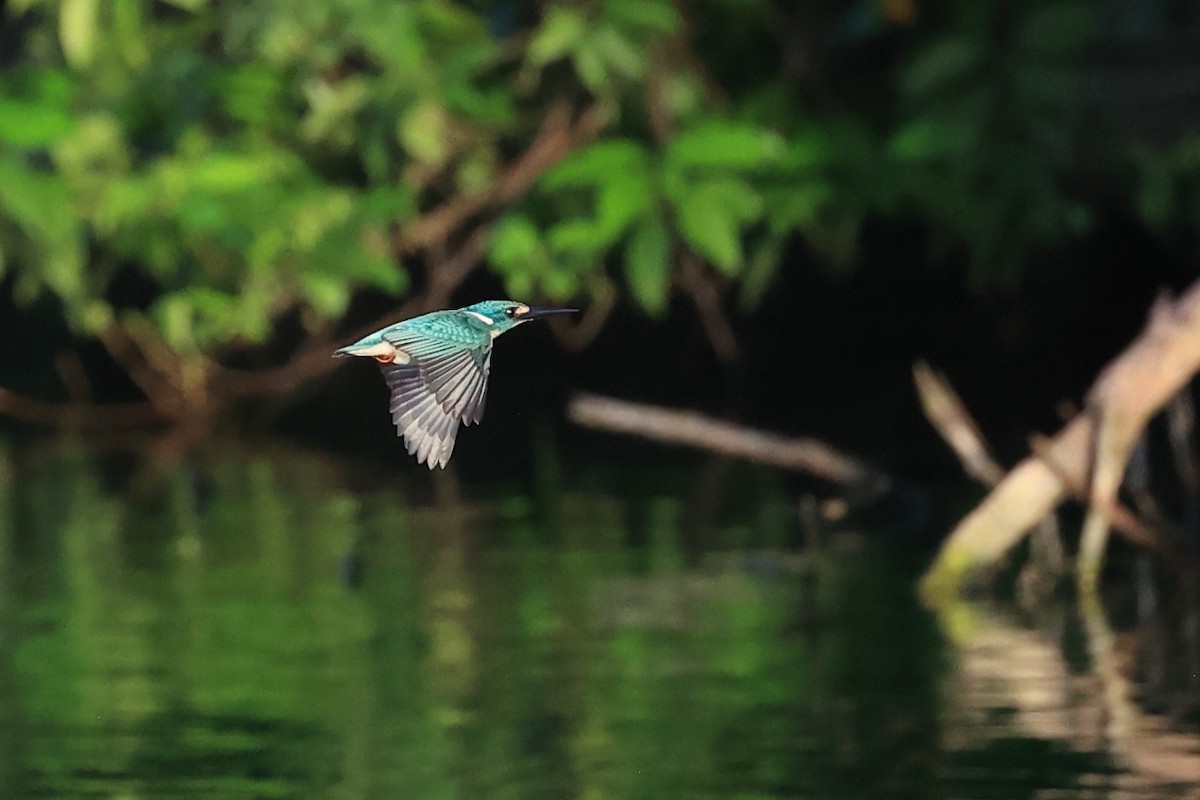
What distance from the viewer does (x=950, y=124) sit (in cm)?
1602

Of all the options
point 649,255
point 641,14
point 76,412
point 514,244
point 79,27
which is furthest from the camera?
point 76,412

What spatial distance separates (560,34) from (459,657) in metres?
3.40

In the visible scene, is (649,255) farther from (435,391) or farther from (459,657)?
(435,391)

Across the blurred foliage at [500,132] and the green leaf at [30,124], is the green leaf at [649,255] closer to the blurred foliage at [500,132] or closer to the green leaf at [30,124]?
the blurred foliage at [500,132]

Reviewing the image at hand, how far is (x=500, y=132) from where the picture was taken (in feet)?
59.8

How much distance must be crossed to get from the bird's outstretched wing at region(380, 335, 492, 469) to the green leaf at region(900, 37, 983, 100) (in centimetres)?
1113

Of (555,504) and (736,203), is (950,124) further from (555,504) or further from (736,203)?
(555,504)

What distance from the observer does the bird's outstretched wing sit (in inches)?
180

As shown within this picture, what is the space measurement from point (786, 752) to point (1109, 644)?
2.36m

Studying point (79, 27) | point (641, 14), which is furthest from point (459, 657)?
point (79, 27)

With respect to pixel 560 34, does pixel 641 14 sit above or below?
above

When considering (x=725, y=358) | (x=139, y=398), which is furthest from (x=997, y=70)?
(x=139, y=398)

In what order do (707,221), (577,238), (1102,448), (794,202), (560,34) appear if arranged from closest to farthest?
(1102,448), (707,221), (577,238), (560,34), (794,202)

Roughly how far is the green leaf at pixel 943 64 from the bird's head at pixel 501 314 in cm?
1099
